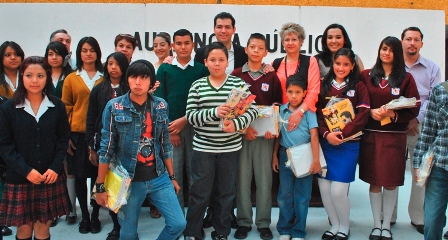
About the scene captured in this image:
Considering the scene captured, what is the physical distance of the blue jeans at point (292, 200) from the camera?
11.7 ft

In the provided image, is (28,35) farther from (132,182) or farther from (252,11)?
(132,182)

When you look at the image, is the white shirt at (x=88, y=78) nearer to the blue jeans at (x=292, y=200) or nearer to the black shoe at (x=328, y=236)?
the blue jeans at (x=292, y=200)

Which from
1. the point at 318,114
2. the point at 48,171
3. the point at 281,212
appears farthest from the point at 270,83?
the point at 48,171

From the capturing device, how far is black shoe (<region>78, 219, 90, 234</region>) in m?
3.85

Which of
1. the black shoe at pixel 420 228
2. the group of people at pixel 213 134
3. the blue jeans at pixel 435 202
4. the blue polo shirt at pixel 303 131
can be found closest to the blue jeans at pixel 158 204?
the group of people at pixel 213 134

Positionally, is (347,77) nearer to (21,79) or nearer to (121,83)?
(121,83)

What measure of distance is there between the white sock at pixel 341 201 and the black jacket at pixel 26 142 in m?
2.28

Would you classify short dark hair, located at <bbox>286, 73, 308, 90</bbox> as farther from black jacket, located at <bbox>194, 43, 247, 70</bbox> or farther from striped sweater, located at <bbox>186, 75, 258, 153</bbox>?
black jacket, located at <bbox>194, 43, 247, 70</bbox>

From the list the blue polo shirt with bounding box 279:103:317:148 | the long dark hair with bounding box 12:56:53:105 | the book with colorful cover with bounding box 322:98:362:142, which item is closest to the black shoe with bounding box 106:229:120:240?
the long dark hair with bounding box 12:56:53:105

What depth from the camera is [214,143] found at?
3338mm

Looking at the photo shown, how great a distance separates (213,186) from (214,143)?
447mm

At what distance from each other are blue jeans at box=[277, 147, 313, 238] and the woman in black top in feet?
5.99

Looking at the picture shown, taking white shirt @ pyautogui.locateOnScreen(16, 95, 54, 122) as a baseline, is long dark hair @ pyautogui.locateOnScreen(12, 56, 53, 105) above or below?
above

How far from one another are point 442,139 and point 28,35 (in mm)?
6265
